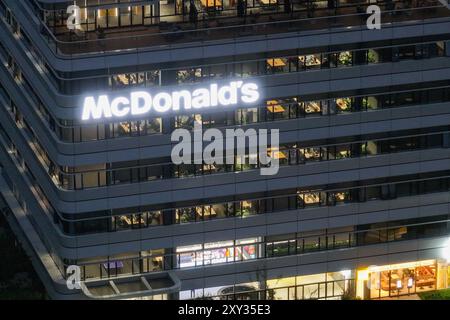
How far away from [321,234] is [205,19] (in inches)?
917

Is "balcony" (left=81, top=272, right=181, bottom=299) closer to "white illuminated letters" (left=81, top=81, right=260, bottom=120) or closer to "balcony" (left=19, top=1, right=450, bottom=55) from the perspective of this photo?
"white illuminated letters" (left=81, top=81, right=260, bottom=120)

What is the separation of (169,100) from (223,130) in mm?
5920

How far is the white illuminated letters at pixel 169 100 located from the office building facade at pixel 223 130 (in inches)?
20.0

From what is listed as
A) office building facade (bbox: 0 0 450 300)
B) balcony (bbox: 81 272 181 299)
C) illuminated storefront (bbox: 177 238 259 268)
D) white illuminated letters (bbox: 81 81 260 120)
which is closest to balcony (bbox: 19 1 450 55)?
office building facade (bbox: 0 0 450 300)

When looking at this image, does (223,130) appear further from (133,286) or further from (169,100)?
(133,286)

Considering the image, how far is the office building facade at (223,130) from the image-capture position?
187 m

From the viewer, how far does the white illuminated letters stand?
18562 cm

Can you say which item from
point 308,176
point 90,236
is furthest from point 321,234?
point 90,236

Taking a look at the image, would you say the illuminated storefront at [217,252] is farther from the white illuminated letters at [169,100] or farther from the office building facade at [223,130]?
the white illuminated letters at [169,100]

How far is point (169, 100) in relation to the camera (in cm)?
18775

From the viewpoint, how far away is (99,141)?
186750 mm

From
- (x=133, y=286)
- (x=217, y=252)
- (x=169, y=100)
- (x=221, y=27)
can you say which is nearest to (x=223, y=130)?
(x=169, y=100)

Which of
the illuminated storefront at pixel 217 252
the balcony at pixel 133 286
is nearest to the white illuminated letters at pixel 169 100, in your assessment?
the illuminated storefront at pixel 217 252

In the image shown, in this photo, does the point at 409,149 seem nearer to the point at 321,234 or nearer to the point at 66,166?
the point at 321,234
